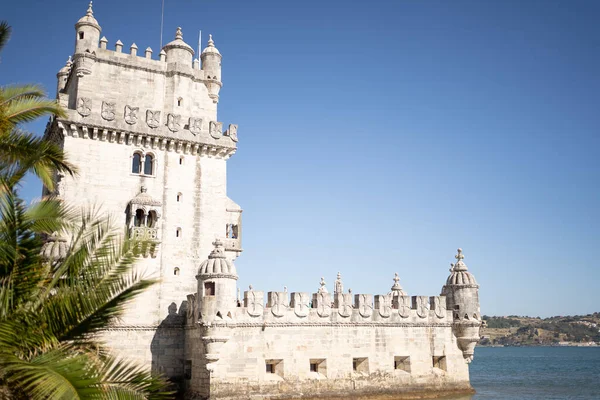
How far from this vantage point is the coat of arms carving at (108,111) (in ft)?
95.0

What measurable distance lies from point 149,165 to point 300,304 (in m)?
10.4

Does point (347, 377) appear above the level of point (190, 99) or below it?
below

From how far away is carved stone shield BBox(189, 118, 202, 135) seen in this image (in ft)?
102

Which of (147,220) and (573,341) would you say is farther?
(573,341)

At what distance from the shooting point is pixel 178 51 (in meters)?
32.5

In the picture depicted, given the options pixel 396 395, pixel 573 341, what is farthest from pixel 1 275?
pixel 573 341

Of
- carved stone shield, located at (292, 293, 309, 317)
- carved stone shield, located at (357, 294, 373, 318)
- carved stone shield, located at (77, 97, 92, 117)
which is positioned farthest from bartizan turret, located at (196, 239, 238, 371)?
carved stone shield, located at (77, 97, 92, 117)

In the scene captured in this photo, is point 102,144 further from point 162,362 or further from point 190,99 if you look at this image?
point 162,362

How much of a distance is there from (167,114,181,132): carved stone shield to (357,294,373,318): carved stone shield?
12.8 metres

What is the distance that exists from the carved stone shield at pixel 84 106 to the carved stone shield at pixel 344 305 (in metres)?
15.3

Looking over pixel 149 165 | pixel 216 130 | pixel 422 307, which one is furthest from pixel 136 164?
pixel 422 307

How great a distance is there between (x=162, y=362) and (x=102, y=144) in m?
10.9

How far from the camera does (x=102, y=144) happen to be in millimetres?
29078

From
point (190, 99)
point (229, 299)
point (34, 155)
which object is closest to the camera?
point (34, 155)
